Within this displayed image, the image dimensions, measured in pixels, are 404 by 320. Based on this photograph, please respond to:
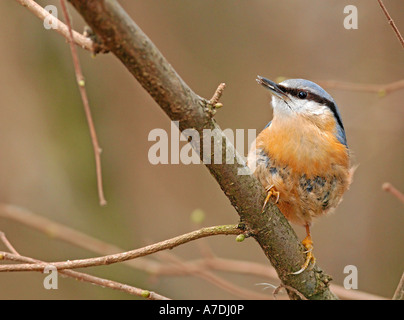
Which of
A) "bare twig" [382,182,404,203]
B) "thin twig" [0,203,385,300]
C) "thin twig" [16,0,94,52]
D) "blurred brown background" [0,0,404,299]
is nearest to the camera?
"thin twig" [16,0,94,52]

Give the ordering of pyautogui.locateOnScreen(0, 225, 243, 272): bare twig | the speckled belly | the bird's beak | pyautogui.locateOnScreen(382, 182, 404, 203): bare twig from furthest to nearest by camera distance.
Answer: the bird's beak
the speckled belly
pyautogui.locateOnScreen(382, 182, 404, 203): bare twig
pyautogui.locateOnScreen(0, 225, 243, 272): bare twig

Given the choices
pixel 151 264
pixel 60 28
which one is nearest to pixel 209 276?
pixel 151 264

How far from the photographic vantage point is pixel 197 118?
5.38 ft

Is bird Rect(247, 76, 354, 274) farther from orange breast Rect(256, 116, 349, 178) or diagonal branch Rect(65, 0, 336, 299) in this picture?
diagonal branch Rect(65, 0, 336, 299)

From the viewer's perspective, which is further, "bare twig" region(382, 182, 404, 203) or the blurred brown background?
the blurred brown background

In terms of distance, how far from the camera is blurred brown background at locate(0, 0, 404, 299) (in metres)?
4.26

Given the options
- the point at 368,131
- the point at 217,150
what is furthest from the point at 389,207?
the point at 217,150

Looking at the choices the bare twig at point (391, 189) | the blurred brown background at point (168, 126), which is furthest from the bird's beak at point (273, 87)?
the blurred brown background at point (168, 126)

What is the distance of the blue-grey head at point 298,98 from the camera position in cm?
258

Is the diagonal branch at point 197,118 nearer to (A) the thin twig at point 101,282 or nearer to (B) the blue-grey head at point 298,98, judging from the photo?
(A) the thin twig at point 101,282

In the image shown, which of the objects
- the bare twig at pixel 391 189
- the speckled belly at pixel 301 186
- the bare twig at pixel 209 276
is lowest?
the bare twig at pixel 209 276

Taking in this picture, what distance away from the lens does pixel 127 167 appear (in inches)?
187

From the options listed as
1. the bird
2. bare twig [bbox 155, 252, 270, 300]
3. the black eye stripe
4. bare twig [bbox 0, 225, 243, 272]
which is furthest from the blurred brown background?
bare twig [bbox 0, 225, 243, 272]

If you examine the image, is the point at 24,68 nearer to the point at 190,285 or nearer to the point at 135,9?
the point at 135,9
